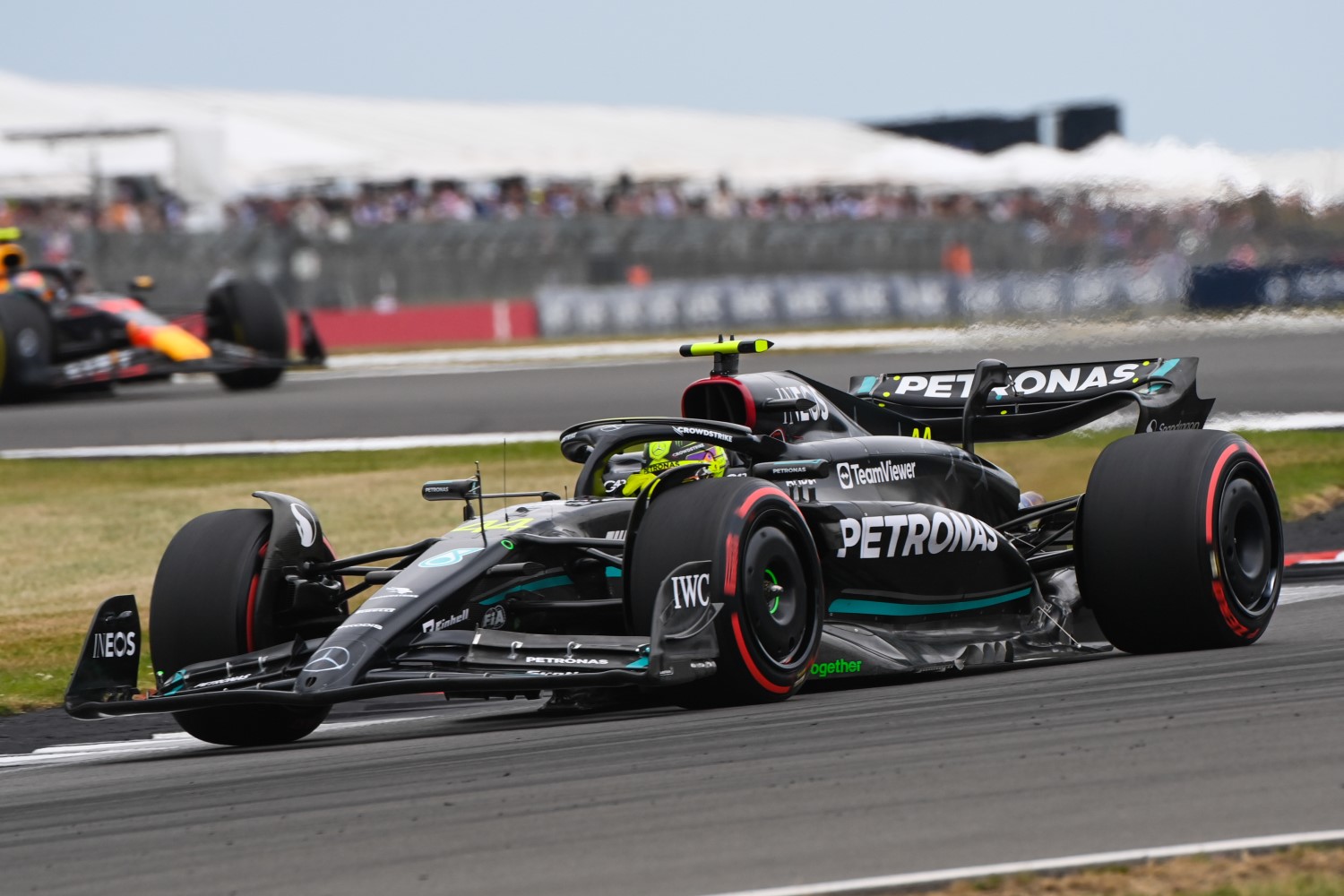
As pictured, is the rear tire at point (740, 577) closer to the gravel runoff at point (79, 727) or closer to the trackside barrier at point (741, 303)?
the gravel runoff at point (79, 727)

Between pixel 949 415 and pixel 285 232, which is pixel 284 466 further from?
pixel 285 232

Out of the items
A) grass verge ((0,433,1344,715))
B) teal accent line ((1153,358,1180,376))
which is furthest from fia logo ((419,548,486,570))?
teal accent line ((1153,358,1180,376))

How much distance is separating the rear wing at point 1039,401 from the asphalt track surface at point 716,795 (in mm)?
2077

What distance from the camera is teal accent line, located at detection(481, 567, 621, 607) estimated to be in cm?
738

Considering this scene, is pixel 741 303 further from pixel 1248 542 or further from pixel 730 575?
pixel 730 575

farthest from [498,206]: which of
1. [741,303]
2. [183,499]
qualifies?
[183,499]

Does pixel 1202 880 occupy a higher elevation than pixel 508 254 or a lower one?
lower

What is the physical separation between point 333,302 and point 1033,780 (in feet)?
100

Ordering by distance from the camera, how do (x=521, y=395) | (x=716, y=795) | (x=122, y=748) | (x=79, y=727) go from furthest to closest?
(x=521, y=395) < (x=79, y=727) < (x=122, y=748) < (x=716, y=795)

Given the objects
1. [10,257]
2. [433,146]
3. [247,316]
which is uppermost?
[433,146]

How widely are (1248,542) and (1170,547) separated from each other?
0.64 meters

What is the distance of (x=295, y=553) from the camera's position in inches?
308

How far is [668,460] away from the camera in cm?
830

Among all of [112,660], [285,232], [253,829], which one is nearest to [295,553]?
[112,660]
